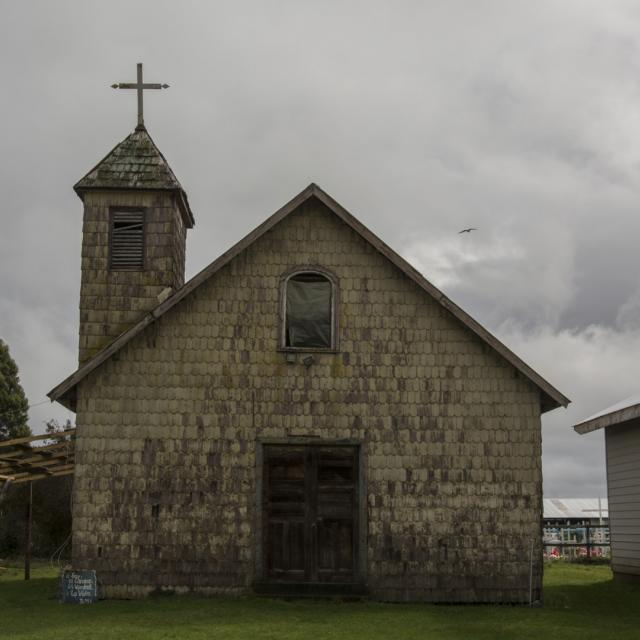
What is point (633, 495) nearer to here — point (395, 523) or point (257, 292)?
point (395, 523)

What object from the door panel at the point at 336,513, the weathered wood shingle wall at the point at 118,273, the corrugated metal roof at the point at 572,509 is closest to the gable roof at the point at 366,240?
the weathered wood shingle wall at the point at 118,273

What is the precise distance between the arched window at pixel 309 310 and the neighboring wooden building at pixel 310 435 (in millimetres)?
25

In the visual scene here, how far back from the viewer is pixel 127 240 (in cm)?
1973

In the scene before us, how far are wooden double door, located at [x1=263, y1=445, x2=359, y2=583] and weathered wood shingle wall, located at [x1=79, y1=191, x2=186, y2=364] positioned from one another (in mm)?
4233

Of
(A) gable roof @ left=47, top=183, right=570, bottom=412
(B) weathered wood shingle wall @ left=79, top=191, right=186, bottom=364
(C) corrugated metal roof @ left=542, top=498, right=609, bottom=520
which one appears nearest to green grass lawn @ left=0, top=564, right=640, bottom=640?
(A) gable roof @ left=47, top=183, right=570, bottom=412

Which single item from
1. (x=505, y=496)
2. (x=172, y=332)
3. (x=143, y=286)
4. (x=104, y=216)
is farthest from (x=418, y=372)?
(x=104, y=216)

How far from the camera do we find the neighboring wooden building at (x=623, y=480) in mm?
21297

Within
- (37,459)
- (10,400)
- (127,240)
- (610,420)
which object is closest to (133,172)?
Answer: (127,240)

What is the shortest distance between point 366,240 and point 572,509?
112ft

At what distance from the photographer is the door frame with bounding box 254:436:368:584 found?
16.9 m

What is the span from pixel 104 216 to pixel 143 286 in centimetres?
164

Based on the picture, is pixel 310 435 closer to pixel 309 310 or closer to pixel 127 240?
pixel 309 310

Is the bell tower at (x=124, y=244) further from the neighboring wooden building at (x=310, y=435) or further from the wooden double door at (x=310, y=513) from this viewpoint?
the wooden double door at (x=310, y=513)

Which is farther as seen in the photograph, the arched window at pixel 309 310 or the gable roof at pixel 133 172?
the gable roof at pixel 133 172
